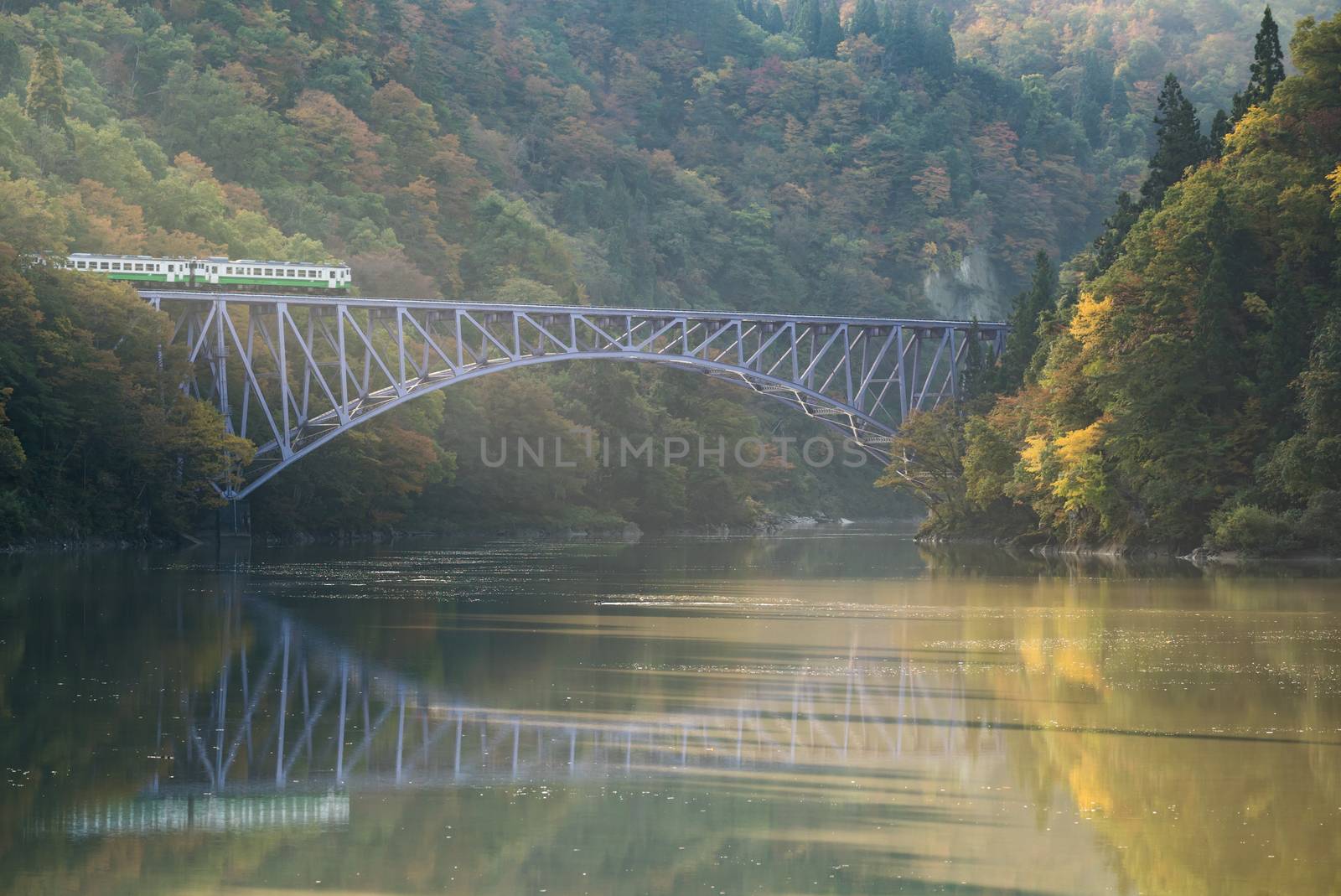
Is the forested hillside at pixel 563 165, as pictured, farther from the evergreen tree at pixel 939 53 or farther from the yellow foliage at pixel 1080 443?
the yellow foliage at pixel 1080 443

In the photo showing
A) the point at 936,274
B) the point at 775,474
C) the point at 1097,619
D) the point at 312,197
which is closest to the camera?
the point at 1097,619

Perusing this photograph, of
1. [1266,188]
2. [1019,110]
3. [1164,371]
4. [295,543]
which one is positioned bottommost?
[295,543]

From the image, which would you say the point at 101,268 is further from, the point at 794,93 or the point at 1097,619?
the point at 794,93

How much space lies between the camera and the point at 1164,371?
60250 millimetres

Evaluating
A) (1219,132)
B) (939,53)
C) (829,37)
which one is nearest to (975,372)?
(1219,132)

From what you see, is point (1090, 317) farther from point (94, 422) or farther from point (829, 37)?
point (829, 37)

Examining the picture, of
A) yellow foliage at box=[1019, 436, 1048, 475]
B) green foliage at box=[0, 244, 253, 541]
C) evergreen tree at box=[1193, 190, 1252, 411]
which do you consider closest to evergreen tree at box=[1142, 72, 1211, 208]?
yellow foliage at box=[1019, 436, 1048, 475]

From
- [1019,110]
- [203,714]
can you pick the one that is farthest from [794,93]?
[203,714]

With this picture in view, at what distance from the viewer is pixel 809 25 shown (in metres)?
191

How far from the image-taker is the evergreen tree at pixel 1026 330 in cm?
8731

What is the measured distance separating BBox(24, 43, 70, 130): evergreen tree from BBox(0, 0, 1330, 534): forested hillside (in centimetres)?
16

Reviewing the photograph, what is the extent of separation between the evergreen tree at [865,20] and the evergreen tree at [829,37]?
4.85 feet

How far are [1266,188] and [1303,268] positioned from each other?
8.36 feet

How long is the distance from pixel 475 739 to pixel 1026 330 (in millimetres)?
69693
